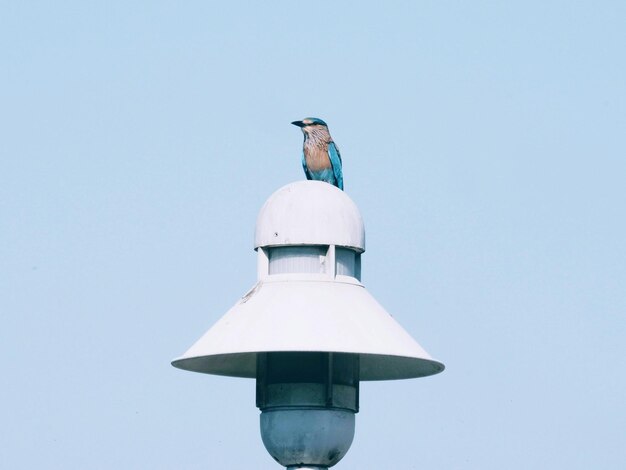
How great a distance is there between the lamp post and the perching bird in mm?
5136

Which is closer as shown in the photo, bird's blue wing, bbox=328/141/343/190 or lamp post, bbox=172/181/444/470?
lamp post, bbox=172/181/444/470

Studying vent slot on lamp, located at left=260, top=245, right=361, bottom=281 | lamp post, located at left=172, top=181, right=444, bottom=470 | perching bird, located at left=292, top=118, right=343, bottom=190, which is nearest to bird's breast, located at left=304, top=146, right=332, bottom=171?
perching bird, located at left=292, top=118, right=343, bottom=190

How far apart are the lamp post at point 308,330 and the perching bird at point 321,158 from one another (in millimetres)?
5136

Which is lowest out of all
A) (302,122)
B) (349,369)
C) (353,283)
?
(349,369)

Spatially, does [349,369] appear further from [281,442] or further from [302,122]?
[302,122]

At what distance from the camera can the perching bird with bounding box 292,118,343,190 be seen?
1981 centimetres

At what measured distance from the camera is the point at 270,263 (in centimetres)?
1454

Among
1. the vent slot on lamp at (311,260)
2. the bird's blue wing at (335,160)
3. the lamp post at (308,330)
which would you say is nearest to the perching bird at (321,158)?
the bird's blue wing at (335,160)

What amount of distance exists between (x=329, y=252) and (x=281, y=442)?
6.43 feet

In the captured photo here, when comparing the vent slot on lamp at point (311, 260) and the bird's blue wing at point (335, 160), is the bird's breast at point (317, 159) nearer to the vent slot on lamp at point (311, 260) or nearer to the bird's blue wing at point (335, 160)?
the bird's blue wing at point (335, 160)

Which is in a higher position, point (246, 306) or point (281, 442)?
point (246, 306)

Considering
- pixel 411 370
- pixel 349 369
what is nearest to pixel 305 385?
pixel 349 369

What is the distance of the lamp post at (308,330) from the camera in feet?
44.6

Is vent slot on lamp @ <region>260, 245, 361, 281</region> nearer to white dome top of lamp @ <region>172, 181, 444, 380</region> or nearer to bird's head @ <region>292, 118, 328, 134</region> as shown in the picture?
white dome top of lamp @ <region>172, 181, 444, 380</region>
